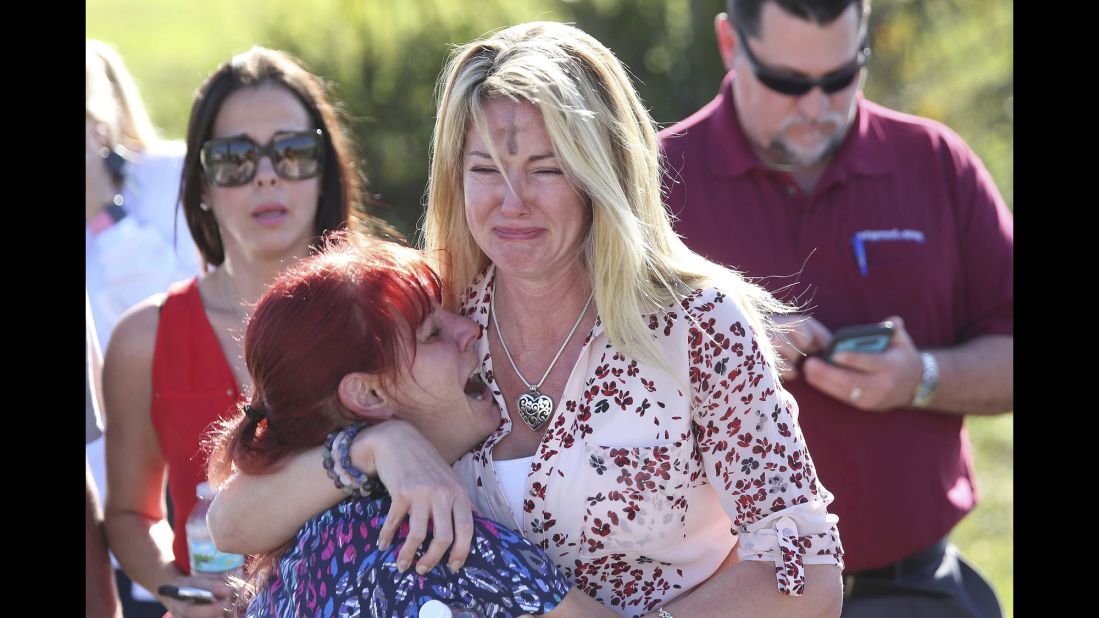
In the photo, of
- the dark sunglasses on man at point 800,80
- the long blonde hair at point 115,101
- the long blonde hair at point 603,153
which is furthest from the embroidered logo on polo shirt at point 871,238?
the long blonde hair at point 115,101

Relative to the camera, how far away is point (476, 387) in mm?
2439

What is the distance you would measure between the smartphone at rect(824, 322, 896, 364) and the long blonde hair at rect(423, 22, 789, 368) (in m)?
0.80

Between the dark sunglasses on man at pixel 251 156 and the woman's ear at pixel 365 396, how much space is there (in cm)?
105

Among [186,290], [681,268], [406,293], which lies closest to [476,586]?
[406,293]

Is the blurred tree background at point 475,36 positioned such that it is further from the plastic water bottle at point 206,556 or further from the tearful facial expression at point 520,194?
the tearful facial expression at point 520,194

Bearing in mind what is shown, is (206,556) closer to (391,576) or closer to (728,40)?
(391,576)

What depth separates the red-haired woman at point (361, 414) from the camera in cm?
206

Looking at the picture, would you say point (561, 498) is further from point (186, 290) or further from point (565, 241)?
point (186, 290)

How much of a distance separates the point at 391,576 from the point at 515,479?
1.16 feet

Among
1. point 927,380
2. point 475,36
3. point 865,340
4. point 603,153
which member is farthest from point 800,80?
point 475,36

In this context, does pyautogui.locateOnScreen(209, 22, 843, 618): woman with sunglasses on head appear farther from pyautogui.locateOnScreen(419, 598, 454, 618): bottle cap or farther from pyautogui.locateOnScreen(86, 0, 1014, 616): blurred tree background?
pyautogui.locateOnScreen(86, 0, 1014, 616): blurred tree background

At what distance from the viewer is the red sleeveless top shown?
3.05m

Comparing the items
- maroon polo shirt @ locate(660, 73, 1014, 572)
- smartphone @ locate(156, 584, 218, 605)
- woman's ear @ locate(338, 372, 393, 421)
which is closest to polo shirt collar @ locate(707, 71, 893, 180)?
maroon polo shirt @ locate(660, 73, 1014, 572)

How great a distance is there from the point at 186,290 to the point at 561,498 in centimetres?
142
